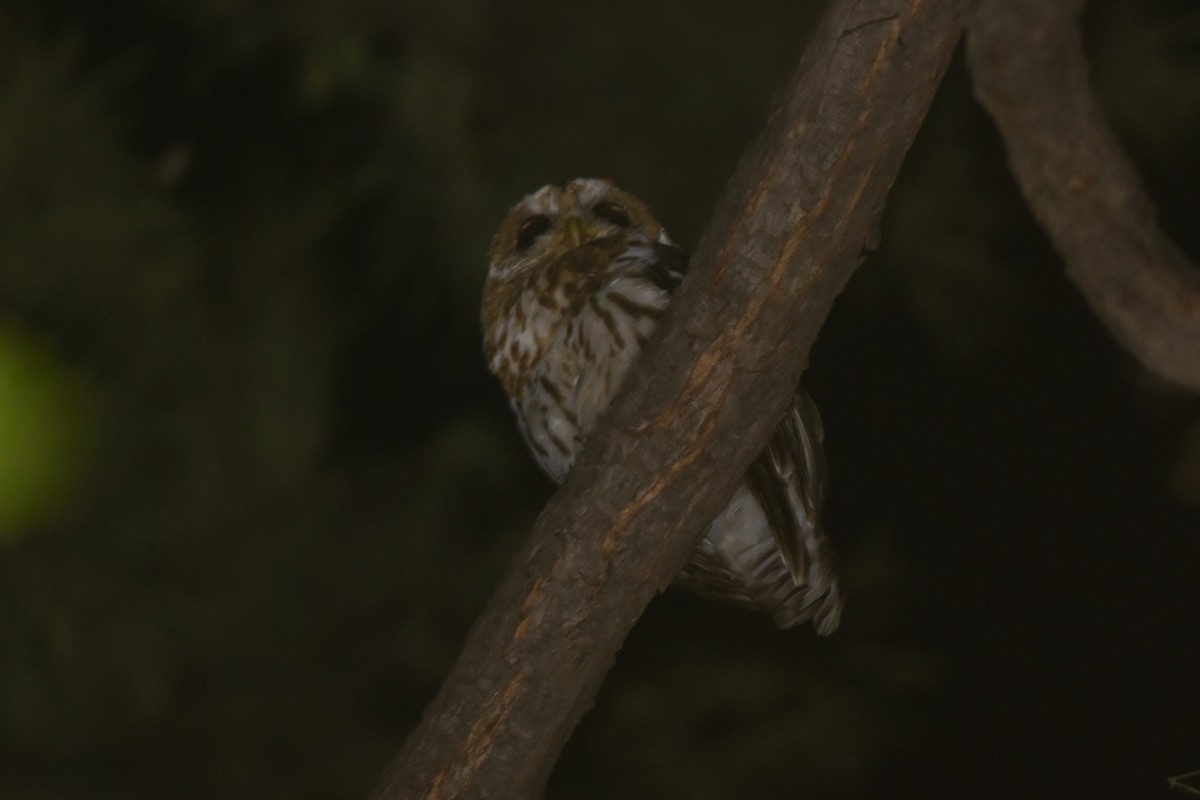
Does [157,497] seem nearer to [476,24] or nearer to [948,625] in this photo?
[476,24]

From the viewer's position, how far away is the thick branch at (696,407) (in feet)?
5.71

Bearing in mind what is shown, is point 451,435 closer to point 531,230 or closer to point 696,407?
point 531,230

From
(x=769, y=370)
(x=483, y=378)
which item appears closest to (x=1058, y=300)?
(x=483, y=378)

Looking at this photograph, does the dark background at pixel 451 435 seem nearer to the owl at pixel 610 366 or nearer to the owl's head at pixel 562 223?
the owl's head at pixel 562 223

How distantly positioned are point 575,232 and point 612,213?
4.2 inches

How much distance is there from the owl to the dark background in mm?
1261

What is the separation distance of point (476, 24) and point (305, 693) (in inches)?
68.8

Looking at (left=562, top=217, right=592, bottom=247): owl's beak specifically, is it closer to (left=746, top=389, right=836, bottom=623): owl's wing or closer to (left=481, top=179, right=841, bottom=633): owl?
(left=481, top=179, right=841, bottom=633): owl

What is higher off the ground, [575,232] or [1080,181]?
[575,232]

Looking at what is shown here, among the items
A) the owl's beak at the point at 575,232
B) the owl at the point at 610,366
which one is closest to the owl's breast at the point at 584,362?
the owl at the point at 610,366

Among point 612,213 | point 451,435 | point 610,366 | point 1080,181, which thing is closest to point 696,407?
point 610,366

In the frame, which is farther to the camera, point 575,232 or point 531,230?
point 531,230

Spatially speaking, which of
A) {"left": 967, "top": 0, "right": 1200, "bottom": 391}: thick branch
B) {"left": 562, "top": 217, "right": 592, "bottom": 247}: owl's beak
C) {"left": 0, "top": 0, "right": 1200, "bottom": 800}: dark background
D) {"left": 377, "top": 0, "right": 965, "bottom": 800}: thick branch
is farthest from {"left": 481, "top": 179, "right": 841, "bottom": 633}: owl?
{"left": 0, "top": 0, "right": 1200, "bottom": 800}: dark background

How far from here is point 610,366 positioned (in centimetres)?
233
